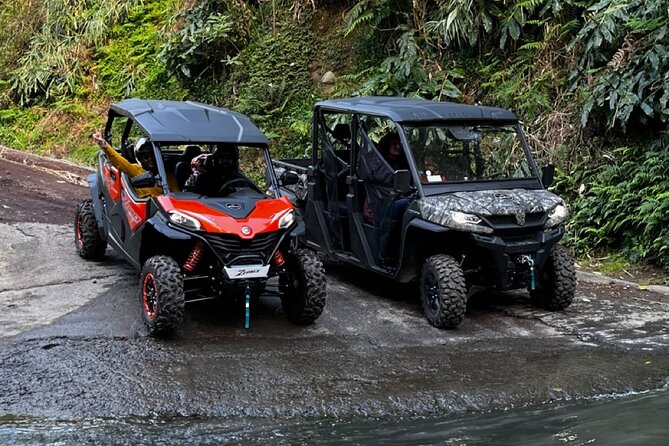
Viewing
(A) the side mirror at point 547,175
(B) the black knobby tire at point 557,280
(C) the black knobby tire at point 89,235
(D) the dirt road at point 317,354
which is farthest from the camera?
(C) the black knobby tire at point 89,235

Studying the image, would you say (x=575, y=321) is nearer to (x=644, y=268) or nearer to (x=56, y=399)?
(x=644, y=268)

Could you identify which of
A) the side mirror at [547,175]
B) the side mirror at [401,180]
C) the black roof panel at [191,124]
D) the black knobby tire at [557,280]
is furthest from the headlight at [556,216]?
the black roof panel at [191,124]

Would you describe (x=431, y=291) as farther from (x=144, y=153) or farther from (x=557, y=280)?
(x=144, y=153)

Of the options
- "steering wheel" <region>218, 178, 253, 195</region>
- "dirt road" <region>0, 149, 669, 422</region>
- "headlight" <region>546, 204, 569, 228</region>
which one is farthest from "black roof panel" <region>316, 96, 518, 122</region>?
"dirt road" <region>0, 149, 669, 422</region>

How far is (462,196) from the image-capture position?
7902mm

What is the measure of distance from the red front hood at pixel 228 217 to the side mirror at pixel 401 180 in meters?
1.01

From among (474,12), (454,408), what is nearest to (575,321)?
(454,408)

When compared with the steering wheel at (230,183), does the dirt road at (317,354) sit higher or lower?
lower

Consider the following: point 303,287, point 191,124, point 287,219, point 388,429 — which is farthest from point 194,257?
point 388,429

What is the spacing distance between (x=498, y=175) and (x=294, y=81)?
757cm

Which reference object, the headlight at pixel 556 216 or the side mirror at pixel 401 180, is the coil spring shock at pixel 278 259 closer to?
the side mirror at pixel 401 180

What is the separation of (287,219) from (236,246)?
1.90ft

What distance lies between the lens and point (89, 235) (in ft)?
32.1

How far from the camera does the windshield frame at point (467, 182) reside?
816cm
